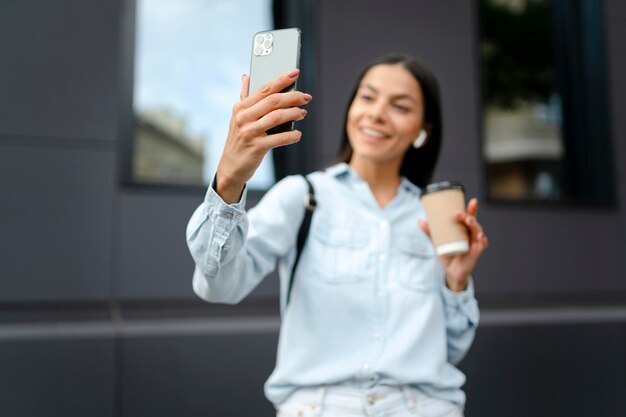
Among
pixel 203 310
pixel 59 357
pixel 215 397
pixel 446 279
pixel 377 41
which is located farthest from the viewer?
pixel 377 41

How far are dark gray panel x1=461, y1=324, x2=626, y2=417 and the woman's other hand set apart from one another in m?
1.87

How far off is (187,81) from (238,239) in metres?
2.63

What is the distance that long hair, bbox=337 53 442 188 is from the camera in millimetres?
2004

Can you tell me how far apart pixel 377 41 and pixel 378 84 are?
90.2 inches

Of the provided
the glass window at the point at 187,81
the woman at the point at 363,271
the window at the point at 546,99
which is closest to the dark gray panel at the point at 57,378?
the glass window at the point at 187,81

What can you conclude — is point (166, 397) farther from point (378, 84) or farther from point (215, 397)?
point (378, 84)

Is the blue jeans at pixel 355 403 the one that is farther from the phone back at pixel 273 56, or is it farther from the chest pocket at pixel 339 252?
the phone back at pixel 273 56

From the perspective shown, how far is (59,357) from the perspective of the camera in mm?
2910

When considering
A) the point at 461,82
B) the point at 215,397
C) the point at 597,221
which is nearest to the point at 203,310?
the point at 215,397

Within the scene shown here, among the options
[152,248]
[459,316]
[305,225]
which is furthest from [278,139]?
[152,248]

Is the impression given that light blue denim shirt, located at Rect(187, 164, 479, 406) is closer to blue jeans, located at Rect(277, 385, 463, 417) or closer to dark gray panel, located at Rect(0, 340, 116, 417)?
blue jeans, located at Rect(277, 385, 463, 417)

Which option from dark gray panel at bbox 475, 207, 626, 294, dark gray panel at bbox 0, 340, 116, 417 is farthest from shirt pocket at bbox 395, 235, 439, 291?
dark gray panel at bbox 475, 207, 626, 294

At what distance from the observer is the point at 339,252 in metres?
1.78

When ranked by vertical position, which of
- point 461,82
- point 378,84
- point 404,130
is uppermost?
point 461,82
